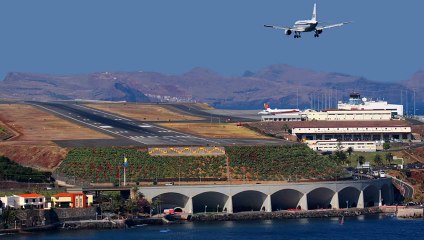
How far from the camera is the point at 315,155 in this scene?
17225 centimetres

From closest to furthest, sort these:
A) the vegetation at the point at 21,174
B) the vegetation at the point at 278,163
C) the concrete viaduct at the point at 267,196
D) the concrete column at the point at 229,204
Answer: the concrete viaduct at the point at 267,196 < the concrete column at the point at 229,204 < the vegetation at the point at 21,174 < the vegetation at the point at 278,163

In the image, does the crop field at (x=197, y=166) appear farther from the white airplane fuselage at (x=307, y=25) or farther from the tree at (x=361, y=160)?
the white airplane fuselage at (x=307, y=25)

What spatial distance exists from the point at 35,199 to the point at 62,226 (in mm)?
3811

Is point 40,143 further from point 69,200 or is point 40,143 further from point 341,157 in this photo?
point 341,157

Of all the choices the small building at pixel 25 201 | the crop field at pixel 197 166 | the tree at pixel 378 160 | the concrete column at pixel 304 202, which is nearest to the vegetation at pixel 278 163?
the crop field at pixel 197 166

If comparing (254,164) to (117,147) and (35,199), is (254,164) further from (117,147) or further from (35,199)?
(35,199)

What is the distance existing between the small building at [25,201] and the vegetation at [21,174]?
562 inches

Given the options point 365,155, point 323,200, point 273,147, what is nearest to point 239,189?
point 323,200

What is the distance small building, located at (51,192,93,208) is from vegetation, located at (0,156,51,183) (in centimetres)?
1226

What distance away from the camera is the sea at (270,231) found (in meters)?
130

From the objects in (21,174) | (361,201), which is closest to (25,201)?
(21,174)

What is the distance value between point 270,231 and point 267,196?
18151 millimetres

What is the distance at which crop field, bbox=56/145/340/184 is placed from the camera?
519 feet

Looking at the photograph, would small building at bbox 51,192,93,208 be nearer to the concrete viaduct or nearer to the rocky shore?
the concrete viaduct
